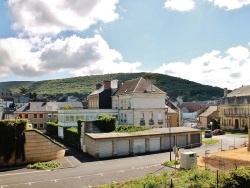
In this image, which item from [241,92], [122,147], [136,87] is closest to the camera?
[122,147]

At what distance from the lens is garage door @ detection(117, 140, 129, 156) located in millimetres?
42500

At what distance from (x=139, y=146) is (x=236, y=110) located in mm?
38373

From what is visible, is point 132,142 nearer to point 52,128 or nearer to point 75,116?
point 75,116

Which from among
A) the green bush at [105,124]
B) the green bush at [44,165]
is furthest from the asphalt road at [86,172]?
the green bush at [105,124]

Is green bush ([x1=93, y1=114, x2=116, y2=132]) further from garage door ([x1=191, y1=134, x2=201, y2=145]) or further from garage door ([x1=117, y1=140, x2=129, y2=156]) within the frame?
garage door ([x1=191, y1=134, x2=201, y2=145])

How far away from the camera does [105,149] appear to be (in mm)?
41531

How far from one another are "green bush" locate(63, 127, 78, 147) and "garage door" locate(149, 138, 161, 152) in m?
12.9

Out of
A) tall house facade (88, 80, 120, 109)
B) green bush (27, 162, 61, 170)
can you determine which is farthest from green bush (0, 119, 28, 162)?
tall house facade (88, 80, 120, 109)

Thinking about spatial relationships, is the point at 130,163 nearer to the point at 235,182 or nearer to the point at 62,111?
the point at 235,182

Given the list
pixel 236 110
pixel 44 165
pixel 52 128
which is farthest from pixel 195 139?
pixel 52 128

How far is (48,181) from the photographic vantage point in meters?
29.2

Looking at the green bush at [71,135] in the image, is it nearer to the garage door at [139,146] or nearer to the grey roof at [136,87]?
the garage door at [139,146]

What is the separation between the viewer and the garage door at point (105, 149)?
4125 cm

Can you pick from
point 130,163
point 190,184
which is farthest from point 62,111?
point 190,184
